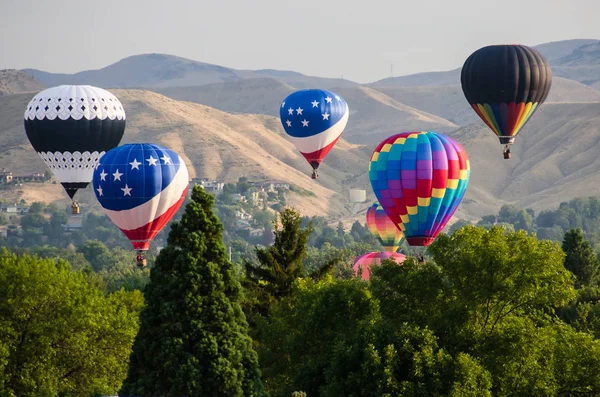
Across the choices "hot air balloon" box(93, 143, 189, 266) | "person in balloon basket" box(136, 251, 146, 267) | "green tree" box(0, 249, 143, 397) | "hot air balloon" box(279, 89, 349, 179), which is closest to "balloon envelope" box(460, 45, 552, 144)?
"hot air balloon" box(279, 89, 349, 179)

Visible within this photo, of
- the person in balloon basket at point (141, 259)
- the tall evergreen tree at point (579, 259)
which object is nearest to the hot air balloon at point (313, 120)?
the tall evergreen tree at point (579, 259)

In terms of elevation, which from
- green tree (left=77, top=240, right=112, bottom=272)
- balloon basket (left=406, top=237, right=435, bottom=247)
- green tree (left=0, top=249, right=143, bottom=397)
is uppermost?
balloon basket (left=406, top=237, right=435, bottom=247)

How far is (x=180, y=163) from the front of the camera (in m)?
A: 59.0

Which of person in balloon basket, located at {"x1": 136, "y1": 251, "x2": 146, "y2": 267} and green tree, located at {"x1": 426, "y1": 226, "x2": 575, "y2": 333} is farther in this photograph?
person in balloon basket, located at {"x1": 136, "y1": 251, "x2": 146, "y2": 267}

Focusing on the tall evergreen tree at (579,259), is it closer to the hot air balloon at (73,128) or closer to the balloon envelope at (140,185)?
the balloon envelope at (140,185)

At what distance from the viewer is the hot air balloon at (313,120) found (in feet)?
248

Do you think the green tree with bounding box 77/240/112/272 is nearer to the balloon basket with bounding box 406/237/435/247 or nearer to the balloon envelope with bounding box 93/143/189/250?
the balloon envelope with bounding box 93/143/189/250

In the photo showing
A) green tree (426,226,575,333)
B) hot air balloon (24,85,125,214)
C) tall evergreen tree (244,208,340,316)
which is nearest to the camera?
green tree (426,226,575,333)

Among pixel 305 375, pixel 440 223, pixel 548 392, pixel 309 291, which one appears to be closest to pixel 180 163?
pixel 440 223

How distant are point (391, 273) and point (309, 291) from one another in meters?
5.76

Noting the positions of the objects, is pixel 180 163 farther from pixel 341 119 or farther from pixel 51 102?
pixel 341 119

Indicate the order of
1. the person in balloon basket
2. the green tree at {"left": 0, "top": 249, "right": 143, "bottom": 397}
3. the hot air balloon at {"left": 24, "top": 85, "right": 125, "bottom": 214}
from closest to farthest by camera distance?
the green tree at {"left": 0, "top": 249, "right": 143, "bottom": 397} < the person in balloon basket < the hot air balloon at {"left": 24, "top": 85, "right": 125, "bottom": 214}

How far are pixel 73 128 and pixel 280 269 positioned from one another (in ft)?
69.5

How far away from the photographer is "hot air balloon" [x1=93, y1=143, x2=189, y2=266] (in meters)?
56.9
